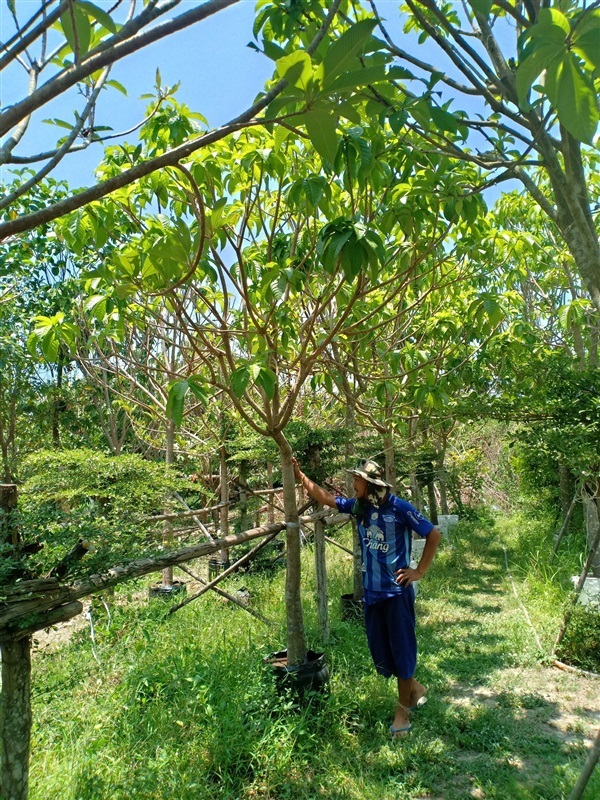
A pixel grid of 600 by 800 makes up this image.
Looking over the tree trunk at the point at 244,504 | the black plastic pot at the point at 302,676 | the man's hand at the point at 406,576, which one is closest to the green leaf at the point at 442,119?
the man's hand at the point at 406,576

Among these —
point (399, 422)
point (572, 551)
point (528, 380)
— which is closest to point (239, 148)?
point (528, 380)

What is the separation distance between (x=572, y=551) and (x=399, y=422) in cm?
241

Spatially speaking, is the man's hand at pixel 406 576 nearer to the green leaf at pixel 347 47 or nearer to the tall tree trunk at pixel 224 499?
the green leaf at pixel 347 47

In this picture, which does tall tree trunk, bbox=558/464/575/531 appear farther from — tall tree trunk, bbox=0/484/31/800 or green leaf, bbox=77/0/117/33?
green leaf, bbox=77/0/117/33

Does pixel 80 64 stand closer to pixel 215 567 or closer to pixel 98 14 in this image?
pixel 98 14

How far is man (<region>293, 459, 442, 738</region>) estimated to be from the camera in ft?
10.7

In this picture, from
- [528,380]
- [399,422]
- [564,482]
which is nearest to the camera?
[528,380]

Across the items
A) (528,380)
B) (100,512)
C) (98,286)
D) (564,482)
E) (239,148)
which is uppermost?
(239,148)

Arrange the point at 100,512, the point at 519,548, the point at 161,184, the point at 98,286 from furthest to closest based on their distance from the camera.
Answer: the point at 519,548 → the point at 98,286 → the point at 161,184 → the point at 100,512

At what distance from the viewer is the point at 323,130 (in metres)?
1.25

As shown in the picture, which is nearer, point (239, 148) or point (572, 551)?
point (239, 148)

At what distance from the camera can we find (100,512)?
2.51 m

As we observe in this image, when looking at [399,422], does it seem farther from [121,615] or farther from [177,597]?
[121,615]

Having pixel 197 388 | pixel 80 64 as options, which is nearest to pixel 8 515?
pixel 197 388
